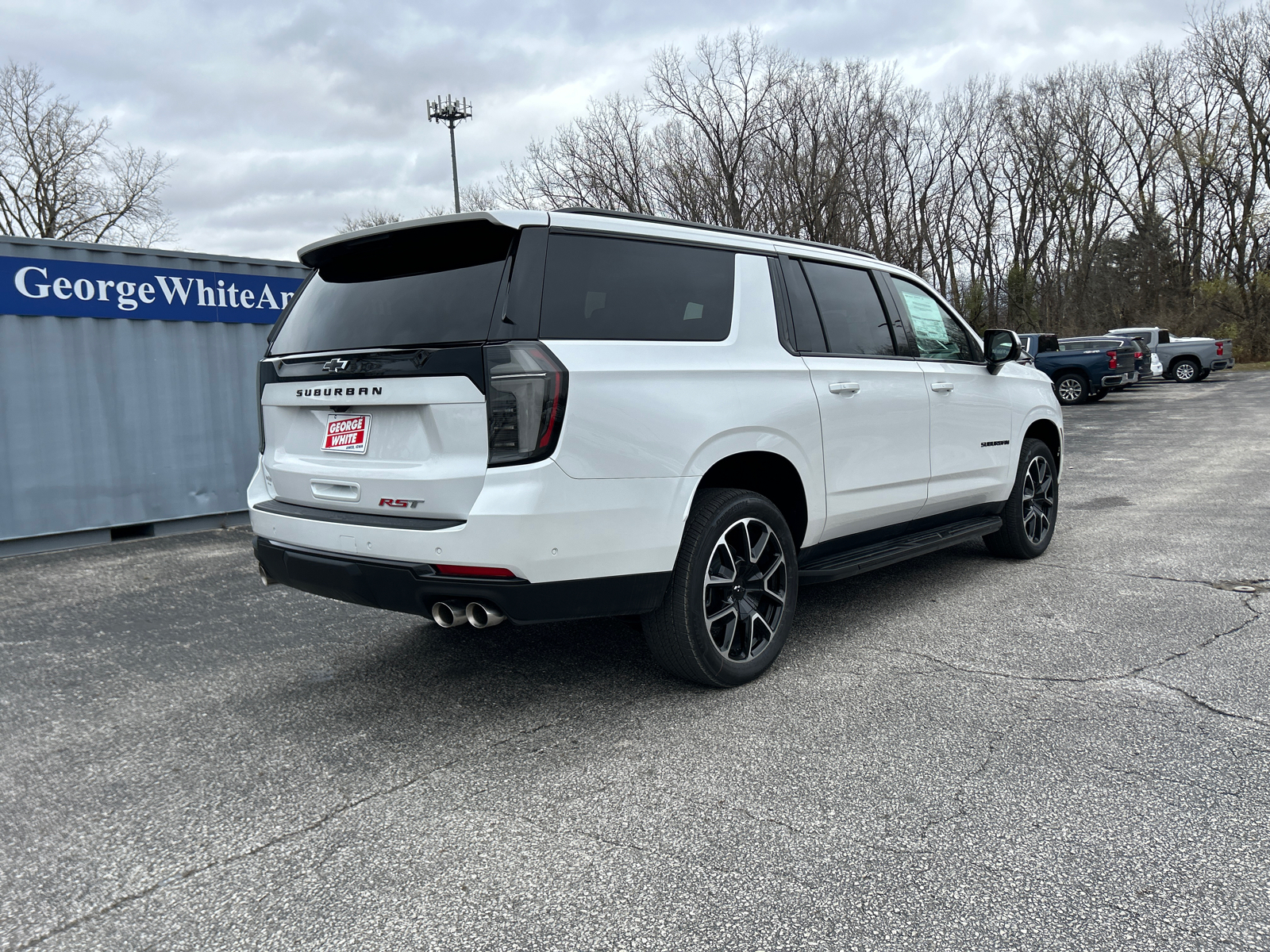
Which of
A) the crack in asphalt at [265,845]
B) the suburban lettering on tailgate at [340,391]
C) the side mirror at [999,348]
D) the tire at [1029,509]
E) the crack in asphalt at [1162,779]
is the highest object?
the side mirror at [999,348]

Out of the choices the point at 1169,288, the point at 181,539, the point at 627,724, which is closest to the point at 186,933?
the point at 627,724

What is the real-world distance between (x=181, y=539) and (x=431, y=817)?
20.8 ft

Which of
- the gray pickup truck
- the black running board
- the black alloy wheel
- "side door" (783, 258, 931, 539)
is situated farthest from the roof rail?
the black alloy wheel

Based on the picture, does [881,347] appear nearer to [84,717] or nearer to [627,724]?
[627,724]

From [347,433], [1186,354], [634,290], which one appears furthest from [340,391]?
[1186,354]

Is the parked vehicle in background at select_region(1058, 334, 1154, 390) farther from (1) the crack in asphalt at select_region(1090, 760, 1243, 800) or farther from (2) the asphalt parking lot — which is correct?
(1) the crack in asphalt at select_region(1090, 760, 1243, 800)

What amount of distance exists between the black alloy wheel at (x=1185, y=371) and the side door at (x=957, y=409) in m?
28.6

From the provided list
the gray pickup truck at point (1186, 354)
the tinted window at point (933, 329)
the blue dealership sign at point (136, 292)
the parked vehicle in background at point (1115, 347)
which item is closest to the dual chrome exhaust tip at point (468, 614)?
the tinted window at point (933, 329)

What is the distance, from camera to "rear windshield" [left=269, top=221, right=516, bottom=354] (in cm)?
317

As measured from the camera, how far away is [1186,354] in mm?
29391

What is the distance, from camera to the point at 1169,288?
142ft

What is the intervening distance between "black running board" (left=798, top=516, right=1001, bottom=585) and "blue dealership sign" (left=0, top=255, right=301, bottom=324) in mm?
6658

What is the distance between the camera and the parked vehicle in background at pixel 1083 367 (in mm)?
22781

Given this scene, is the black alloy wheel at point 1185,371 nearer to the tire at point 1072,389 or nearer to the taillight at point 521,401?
the tire at point 1072,389
